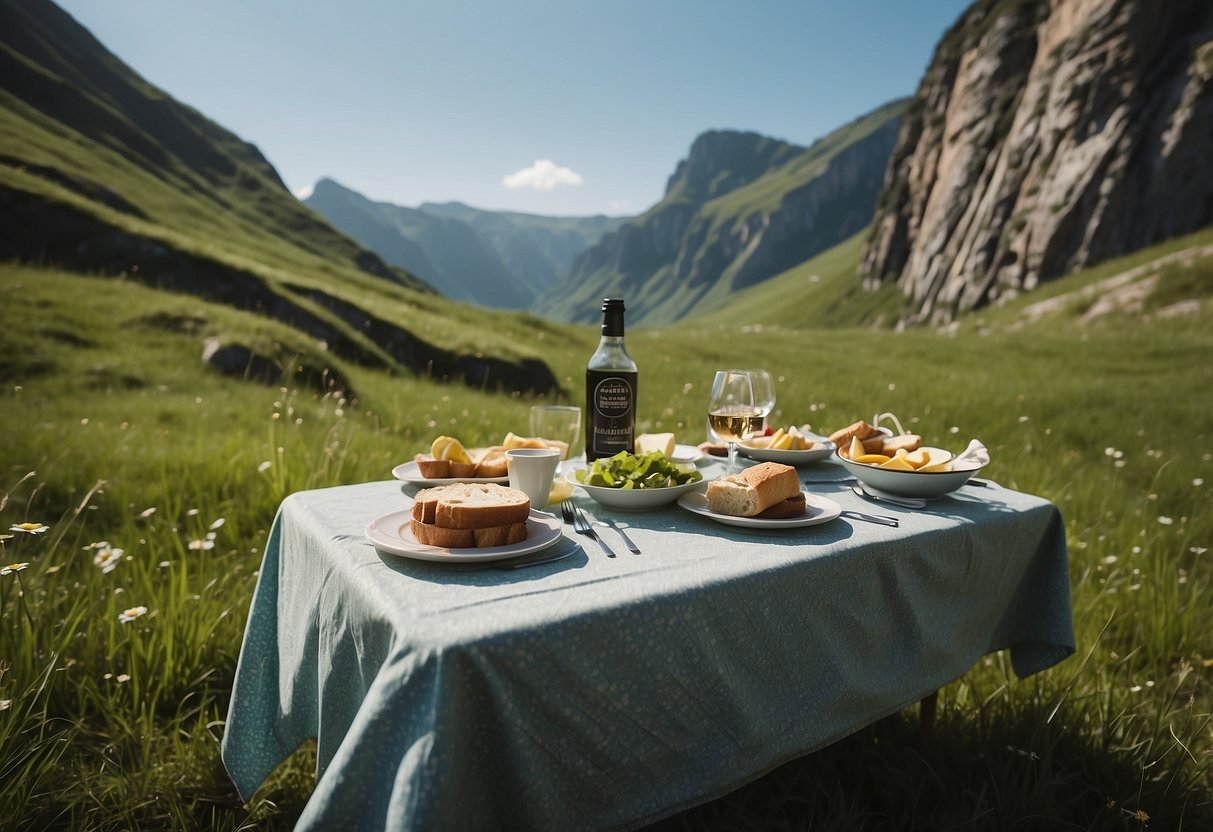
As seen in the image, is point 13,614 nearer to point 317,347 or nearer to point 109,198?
point 317,347

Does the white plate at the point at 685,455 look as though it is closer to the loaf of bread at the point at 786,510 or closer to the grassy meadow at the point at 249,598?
the loaf of bread at the point at 786,510

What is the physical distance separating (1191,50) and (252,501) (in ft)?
187

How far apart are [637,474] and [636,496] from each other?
0.09 meters

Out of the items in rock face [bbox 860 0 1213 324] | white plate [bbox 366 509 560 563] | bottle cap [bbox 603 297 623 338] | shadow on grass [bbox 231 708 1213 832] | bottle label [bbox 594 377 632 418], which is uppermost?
rock face [bbox 860 0 1213 324]

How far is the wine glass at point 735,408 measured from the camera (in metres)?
2.28

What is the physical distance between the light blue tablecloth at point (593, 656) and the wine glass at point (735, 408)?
430mm

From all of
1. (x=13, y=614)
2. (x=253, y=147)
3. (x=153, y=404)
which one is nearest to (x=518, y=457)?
(x=13, y=614)

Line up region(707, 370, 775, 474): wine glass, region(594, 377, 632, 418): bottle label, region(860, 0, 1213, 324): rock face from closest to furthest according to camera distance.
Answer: region(707, 370, 775, 474): wine glass, region(594, 377, 632, 418): bottle label, region(860, 0, 1213, 324): rock face

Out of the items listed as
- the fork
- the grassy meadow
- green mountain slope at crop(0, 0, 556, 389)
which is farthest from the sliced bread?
green mountain slope at crop(0, 0, 556, 389)

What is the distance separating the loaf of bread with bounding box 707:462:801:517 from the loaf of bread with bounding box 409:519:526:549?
675 millimetres

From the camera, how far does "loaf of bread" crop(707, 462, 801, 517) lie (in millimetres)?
1867

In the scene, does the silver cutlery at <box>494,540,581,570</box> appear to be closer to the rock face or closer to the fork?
the fork

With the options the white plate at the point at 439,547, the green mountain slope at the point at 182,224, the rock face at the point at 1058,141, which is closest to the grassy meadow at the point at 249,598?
the white plate at the point at 439,547

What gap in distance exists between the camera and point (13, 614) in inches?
109
